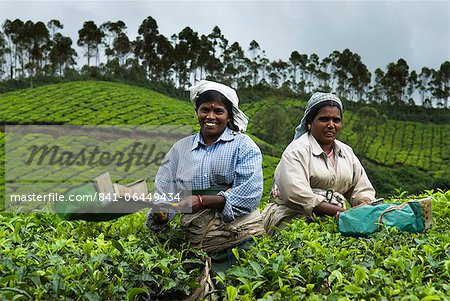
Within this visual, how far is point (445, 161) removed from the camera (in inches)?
1387

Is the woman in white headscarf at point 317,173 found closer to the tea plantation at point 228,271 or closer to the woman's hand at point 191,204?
the tea plantation at point 228,271

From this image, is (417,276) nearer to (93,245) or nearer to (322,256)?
(322,256)

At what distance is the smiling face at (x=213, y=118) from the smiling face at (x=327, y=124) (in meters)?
0.86

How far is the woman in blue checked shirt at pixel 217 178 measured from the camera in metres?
2.34

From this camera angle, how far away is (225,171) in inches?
94.9

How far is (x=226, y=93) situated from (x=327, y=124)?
90cm

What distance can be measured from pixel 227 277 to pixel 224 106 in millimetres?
866

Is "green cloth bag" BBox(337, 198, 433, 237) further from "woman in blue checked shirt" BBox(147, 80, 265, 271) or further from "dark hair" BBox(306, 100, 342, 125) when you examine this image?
"dark hair" BBox(306, 100, 342, 125)

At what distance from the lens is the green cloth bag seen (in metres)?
2.46

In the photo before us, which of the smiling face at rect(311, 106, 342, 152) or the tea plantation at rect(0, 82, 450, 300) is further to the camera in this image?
the smiling face at rect(311, 106, 342, 152)

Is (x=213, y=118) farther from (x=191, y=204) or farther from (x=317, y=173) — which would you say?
(x=317, y=173)

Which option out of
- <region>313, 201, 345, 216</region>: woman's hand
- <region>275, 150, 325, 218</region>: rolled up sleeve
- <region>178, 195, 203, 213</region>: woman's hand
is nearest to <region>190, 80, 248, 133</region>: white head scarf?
<region>178, 195, 203, 213</region>: woman's hand
